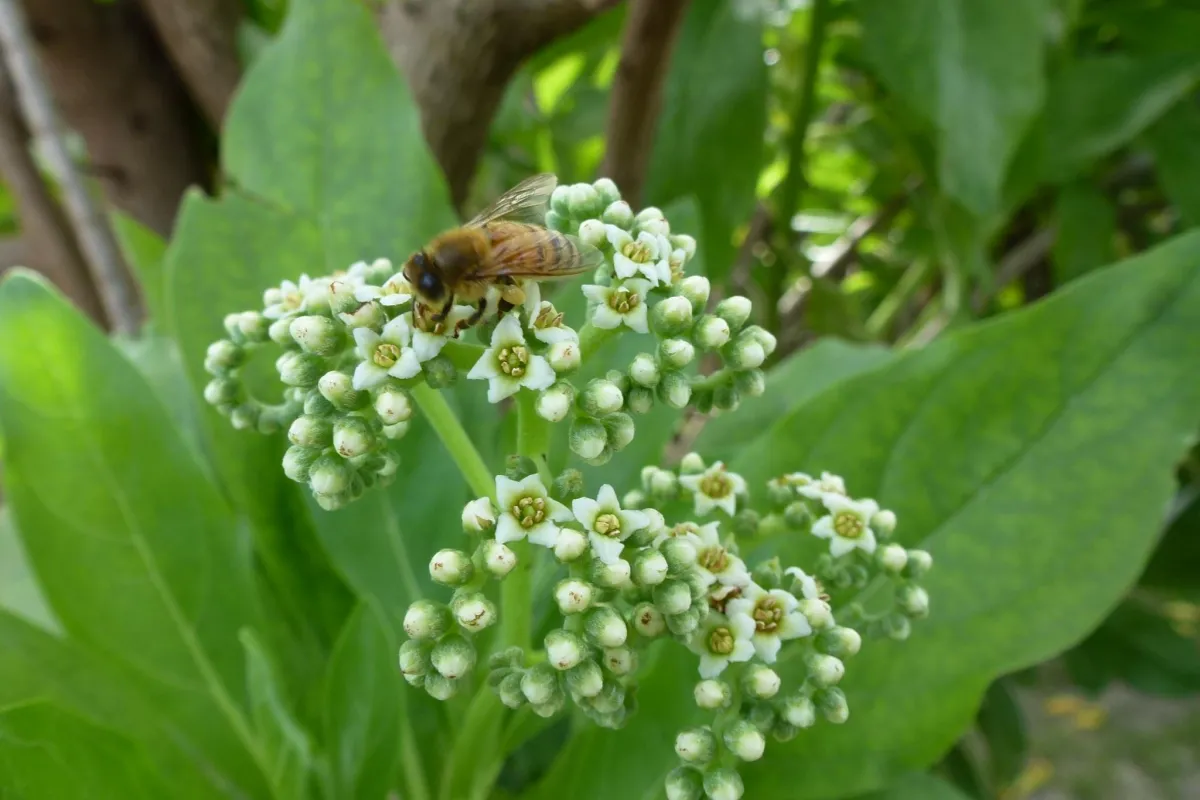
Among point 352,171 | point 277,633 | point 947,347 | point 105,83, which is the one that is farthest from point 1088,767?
point 105,83

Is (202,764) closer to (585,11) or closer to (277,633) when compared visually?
(277,633)

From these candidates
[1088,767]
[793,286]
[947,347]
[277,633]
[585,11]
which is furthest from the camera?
[1088,767]

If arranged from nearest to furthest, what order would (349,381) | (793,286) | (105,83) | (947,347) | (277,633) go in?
(349,381) < (947,347) < (277,633) < (105,83) < (793,286)

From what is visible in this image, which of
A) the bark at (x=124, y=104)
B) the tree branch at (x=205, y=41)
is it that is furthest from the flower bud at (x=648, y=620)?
the bark at (x=124, y=104)

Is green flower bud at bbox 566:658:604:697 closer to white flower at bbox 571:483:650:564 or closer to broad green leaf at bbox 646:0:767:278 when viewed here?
white flower at bbox 571:483:650:564

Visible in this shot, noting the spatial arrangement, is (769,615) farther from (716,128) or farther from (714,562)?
(716,128)

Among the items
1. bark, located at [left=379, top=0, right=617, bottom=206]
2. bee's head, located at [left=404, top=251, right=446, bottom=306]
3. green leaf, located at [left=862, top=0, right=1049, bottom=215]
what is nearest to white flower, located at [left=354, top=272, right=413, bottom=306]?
bee's head, located at [left=404, top=251, right=446, bottom=306]

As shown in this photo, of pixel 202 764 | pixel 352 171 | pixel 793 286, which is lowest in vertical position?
pixel 793 286
